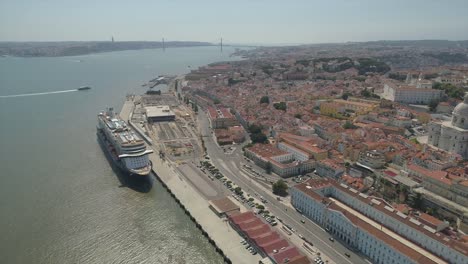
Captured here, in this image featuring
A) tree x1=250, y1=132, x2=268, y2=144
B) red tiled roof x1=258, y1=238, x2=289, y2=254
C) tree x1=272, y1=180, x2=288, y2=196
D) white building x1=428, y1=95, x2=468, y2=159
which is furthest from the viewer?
tree x1=250, y1=132, x2=268, y2=144

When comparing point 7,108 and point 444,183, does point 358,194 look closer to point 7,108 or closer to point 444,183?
point 444,183

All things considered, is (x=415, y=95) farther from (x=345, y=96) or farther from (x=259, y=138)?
(x=259, y=138)

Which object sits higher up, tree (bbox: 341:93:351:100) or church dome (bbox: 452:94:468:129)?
church dome (bbox: 452:94:468:129)

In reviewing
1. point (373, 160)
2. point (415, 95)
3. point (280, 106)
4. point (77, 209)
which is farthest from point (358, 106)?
point (77, 209)

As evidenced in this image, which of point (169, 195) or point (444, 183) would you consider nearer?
point (444, 183)

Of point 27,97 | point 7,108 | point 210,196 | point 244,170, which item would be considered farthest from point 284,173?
point 27,97

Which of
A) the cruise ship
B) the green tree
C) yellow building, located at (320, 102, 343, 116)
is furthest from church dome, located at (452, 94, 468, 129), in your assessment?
the cruise ship

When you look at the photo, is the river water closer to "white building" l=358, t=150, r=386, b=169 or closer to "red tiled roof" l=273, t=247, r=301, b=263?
"red tiled roof" l=273, t=247, r=301, b=263
